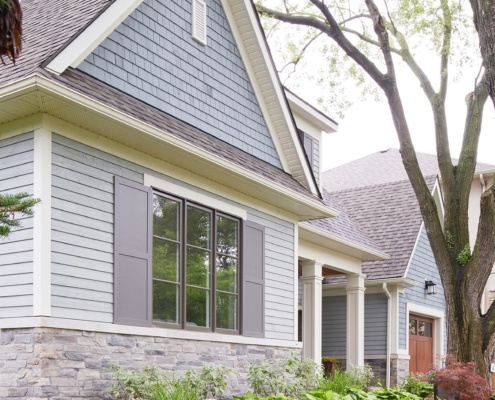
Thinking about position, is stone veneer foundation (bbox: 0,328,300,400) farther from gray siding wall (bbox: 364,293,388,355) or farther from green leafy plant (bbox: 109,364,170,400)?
gray siding wall (bbox: 364,293,388,355)

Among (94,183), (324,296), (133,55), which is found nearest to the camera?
(94,183)

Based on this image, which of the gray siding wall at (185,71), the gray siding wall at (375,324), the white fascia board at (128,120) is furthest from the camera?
the gray siding wall at (375,324)

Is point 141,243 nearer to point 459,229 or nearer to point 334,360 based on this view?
point 459,229

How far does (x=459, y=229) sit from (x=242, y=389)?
5.14 m

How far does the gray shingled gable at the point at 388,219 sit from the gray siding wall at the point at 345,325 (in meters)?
0.85

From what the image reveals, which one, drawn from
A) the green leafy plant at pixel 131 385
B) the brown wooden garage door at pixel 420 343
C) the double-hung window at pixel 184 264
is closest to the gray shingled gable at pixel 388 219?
the brown wooden garage door at pixel 420 343

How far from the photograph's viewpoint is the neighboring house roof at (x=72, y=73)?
8.34 meters

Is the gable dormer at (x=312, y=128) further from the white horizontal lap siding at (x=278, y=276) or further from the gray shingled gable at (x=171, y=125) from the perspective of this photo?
the white horizontal lap siding at (x=278, y=276)

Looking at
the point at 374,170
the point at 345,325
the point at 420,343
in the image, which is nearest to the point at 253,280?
the point at 345,325

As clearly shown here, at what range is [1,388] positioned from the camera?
26.5ft

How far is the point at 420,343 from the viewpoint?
68.0ft

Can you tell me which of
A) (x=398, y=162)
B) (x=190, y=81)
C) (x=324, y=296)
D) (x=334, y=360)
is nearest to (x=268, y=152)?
(x=190, y=81)

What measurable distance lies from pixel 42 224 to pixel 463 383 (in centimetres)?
680

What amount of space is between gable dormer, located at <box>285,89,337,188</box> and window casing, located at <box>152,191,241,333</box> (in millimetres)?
4524
